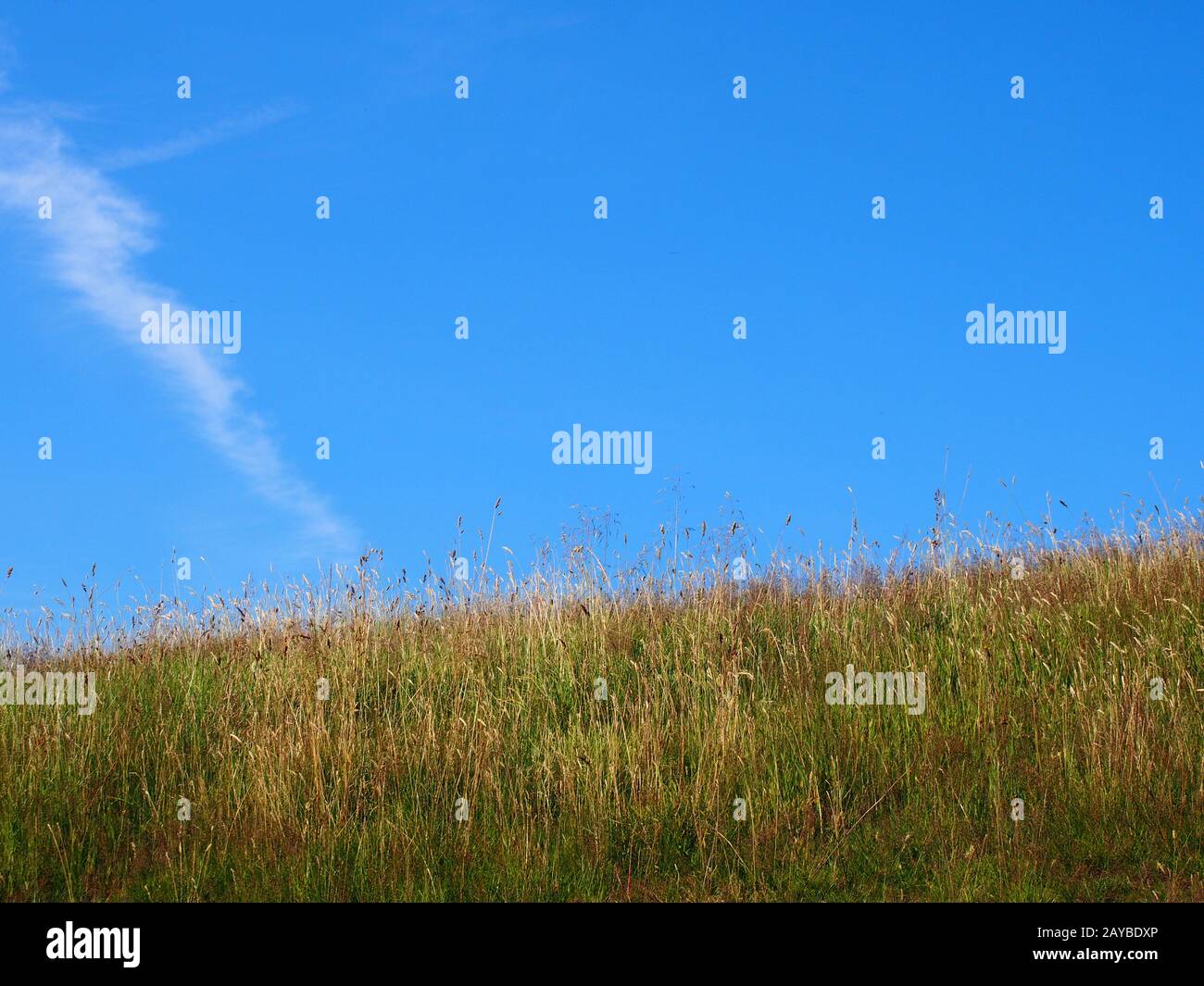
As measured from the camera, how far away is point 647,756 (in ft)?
21.5

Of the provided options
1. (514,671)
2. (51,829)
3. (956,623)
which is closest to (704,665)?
(514,671)

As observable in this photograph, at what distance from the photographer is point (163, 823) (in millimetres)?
6586

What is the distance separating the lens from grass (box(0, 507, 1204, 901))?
585 centimetres

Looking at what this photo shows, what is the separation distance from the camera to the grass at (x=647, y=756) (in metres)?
5.85

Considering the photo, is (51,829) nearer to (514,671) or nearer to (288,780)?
(288,780)

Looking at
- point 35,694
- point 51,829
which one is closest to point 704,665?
point 51,829

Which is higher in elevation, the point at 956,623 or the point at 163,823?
the point at 956,623
